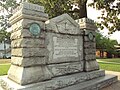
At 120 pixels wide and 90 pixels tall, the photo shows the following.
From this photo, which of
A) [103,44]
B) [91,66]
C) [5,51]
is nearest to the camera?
[91,66]

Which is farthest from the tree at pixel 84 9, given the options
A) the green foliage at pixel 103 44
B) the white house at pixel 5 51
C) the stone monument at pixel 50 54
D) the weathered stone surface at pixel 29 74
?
the white house at pixel 5 51

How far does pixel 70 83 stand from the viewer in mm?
5602

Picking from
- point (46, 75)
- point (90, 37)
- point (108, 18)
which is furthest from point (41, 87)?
point (108, 18)

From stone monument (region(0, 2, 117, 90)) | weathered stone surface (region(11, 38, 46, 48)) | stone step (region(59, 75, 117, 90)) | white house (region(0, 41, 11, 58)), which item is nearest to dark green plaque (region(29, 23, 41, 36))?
stone monument (region(0, 2, 117, 90))

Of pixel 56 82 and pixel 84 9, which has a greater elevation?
pixel 84 9

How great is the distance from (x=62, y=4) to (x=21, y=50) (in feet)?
29.0

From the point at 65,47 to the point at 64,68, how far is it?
0.82 metres

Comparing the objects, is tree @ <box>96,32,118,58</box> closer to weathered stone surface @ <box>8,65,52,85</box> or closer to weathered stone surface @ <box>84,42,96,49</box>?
weathered stone surface @ <box>84,42,96,49</box>

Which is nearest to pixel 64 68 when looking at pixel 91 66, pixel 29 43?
pixel 91 66

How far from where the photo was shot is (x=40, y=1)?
1298 centimetres

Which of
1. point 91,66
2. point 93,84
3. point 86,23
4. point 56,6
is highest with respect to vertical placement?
point 56,6

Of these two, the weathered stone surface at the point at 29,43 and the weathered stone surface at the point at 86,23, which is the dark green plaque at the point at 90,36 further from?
the weathered stone surface at the point at 29,43

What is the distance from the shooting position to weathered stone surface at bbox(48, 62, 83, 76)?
5590 mm

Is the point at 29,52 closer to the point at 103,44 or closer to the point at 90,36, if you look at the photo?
the point at 90,36
